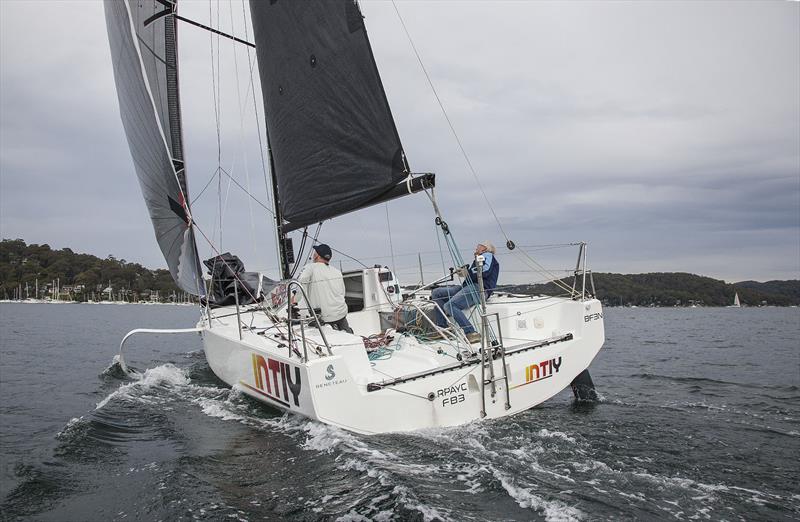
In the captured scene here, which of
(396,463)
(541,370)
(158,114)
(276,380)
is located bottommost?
(396,463)

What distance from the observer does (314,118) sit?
6488 millimetres

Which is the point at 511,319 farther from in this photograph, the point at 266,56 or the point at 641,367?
the point at 641,367

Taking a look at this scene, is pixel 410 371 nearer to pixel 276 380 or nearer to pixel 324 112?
pixel 276 380

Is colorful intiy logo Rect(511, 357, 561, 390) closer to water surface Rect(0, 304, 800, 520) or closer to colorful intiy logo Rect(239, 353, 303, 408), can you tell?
water surface Rect(0, 304, 800, 520)

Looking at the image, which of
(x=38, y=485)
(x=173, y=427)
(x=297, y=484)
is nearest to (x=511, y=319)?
(x=297, y=484)

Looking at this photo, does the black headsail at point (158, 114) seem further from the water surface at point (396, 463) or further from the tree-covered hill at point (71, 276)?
the tree-covered hill at point (71, 276)

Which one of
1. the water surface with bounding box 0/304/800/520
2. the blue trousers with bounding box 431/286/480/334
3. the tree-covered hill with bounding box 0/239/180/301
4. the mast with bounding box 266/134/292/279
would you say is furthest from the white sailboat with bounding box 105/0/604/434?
the tree-covered hill with bounding box 0/239/180/301

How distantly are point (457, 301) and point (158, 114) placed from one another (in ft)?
22.1

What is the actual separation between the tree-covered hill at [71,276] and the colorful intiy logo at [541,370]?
114m

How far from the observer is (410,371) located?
500cm

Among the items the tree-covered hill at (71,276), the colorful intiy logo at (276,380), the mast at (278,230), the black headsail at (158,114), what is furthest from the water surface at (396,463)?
the tree-covered hill at (71,276)

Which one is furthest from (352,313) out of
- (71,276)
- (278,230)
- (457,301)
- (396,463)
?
(71,276)

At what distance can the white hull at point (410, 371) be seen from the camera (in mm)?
4301

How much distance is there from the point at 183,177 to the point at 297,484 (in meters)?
7.25
